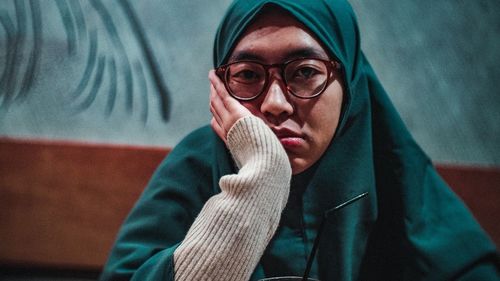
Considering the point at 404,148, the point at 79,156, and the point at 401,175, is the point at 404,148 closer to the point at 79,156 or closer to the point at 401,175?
the point at 401,175

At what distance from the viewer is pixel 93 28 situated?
90 centimetres

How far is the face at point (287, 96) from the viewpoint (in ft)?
2.26

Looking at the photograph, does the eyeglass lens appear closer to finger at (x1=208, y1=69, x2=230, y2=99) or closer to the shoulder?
finger at (x1=208, y1=69, x2=230, y2=99)

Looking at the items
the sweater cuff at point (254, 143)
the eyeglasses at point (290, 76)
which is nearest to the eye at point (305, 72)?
the eyeglasses at point (290, 76)

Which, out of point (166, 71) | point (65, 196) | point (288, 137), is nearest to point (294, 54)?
point (288, 137)

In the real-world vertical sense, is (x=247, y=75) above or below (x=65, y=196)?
above

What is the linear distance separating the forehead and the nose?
0.04m

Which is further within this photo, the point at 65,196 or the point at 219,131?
the point at 65,196

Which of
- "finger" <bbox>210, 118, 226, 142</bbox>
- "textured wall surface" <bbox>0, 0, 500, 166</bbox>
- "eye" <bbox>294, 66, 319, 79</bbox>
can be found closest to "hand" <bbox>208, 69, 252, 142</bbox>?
"finger" <bbox>210, 118, 226, 142</bbox>

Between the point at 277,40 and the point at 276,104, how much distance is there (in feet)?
0.35

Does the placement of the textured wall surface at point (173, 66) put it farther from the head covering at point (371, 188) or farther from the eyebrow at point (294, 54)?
the eyebrow at point (294, 54)

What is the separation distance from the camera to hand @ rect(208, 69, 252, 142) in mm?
692

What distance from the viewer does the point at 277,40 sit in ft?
2.27

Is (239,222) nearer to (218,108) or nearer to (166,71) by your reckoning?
(218,108)
